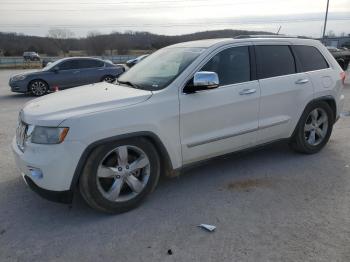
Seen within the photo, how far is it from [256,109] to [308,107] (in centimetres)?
106

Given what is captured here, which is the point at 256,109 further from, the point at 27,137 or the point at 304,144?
the point at 27,137

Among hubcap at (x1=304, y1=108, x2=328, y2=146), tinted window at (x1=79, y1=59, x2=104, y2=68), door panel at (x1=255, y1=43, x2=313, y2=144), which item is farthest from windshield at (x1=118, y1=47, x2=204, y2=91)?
tinted window at (x1=79, y1=59, x2=104, y2=68)

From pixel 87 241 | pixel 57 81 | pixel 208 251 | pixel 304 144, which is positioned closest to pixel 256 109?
pixel 304 144

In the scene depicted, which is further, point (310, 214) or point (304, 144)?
point (304, 144)

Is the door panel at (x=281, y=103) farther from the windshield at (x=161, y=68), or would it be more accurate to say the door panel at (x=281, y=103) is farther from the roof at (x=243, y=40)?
the windshield at (x=161, y=68)

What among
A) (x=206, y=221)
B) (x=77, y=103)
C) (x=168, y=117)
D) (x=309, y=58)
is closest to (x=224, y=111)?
(x=168, y=117)

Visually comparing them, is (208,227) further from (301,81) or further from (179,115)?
(301,81)

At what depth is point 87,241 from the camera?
308 cm

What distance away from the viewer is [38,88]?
42.4ft

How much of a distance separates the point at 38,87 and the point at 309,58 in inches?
419

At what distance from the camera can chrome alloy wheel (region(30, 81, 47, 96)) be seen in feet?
42.1

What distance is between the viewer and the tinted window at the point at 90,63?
1360 cm

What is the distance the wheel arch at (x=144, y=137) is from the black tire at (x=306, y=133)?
7.15 ft

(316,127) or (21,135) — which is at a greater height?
(21,135)
